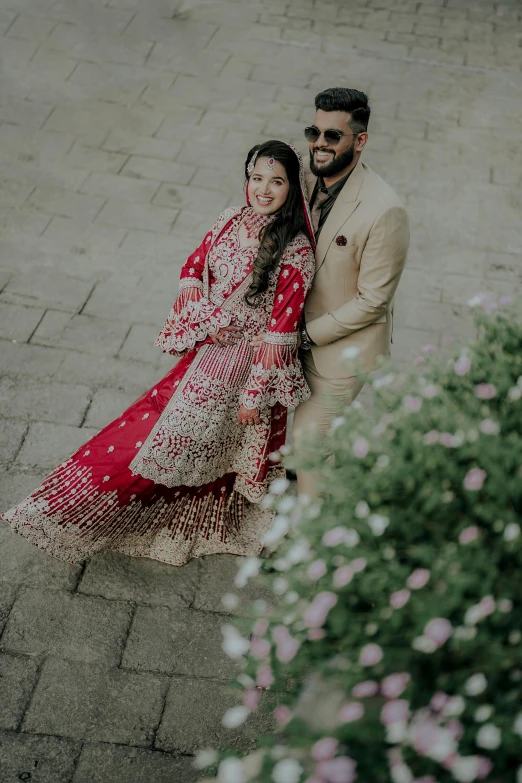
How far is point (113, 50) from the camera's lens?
7.91 meters

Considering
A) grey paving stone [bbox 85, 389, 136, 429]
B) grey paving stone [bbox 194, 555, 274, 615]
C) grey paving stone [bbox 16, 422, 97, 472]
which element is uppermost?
grey paving stone [bbox 194, 555, 274, 615]

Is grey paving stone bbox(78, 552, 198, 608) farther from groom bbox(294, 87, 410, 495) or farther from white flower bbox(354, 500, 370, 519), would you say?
white flower bbox(354, 500, 370, 519)

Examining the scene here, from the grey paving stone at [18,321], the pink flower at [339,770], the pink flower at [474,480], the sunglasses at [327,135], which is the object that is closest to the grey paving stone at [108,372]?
the grey paving stone at [18,321]

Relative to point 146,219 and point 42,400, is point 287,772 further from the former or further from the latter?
point 146,219

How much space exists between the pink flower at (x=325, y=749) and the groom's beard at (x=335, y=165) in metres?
2.16

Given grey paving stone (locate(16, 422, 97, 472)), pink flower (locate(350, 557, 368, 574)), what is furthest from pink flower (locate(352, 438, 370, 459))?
grey paving stone (locate(16, 422, 97, 472))

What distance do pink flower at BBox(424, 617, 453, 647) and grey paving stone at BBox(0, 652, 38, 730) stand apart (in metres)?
2.07

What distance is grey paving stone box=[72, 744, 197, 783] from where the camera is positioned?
270cm

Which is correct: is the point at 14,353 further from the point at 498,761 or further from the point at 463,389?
the point at 498,761

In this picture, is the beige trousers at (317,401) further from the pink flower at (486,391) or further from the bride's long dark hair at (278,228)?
the pink flower at (486,391)

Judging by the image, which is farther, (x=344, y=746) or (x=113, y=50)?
(x=113, y=50)

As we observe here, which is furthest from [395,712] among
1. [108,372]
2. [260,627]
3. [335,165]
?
[108,372]

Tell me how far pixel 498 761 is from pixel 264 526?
236cm

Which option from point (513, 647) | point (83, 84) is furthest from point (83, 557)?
point (83, 84)
